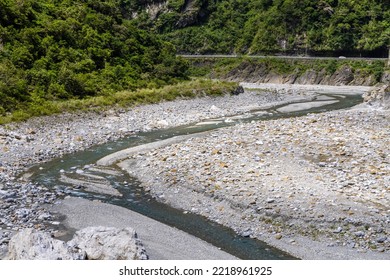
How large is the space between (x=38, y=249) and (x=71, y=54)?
39004 millimetres

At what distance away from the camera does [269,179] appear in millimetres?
17281

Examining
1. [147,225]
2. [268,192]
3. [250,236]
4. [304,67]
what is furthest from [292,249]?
[304,67]

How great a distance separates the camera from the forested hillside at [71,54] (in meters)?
38.4

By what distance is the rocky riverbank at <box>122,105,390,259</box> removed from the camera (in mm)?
13312

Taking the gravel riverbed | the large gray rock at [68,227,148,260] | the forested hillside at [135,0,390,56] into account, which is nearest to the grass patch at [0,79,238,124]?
the gravel riverbed

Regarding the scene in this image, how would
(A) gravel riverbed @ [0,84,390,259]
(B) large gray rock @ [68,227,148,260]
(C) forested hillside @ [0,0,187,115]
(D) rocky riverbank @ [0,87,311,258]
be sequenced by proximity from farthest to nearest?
(C) forested hillside @ [0,0,187,115], (D) rocky riverbank @ [0,87,311,258], (A) gravel riverbed @ [0,84,390,259], (B) large gray rock @ [68,227,148,260]

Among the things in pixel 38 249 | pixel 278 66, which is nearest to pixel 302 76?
pixel 278 66

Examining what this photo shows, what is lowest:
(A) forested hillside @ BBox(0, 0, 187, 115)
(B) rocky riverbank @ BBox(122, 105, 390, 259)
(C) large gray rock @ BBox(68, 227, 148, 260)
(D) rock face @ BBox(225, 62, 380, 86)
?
(D) rock face @ BBox(225, 62, 380, 86)

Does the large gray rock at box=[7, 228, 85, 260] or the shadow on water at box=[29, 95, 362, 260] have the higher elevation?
the large gray rock at box=[7, 228, 85, 260]

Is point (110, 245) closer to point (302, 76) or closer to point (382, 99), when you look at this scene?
point (382, 99)

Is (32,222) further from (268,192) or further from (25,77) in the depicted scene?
(25,77)

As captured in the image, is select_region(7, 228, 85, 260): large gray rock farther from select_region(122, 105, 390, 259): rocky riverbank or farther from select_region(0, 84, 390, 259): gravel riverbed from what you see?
select_region(122, 105, 390, 259): rocky riverbank

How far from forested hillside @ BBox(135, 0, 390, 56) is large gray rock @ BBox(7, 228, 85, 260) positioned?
8666cm

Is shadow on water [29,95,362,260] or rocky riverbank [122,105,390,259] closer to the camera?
shadow on water [29,95,362,260]
